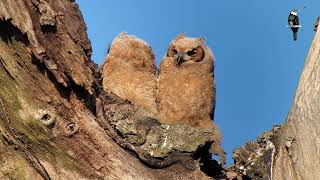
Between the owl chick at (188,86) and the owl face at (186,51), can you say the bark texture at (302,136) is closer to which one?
the owl chick at (188,86)

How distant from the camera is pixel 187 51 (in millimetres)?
6012

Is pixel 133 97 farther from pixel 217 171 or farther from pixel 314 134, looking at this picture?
pixel 314 134

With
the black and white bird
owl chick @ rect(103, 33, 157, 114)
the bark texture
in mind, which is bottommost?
the bark texture

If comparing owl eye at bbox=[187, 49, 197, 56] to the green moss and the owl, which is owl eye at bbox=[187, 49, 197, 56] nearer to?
the owl

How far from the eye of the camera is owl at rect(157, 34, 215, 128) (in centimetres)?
530

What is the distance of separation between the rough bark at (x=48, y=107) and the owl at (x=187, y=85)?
6.43ft

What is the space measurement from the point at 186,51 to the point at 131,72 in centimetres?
87

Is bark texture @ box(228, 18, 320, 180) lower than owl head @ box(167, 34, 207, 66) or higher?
lower

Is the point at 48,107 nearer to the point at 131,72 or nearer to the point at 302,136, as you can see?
the point at 302,136

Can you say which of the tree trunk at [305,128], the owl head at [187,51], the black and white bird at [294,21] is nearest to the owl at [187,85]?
the owl head at [187,51]

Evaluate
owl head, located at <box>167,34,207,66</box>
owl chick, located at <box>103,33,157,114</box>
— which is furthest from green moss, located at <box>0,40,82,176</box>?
owl head, located at <box>167,34,207,66</box>

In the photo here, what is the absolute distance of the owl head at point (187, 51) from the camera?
5.95 metres

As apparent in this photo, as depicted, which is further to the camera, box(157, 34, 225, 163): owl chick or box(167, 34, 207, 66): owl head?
box(167, 34, 207, 66): owl head

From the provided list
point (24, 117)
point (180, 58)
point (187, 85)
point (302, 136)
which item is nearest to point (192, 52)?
point (180, 58)
